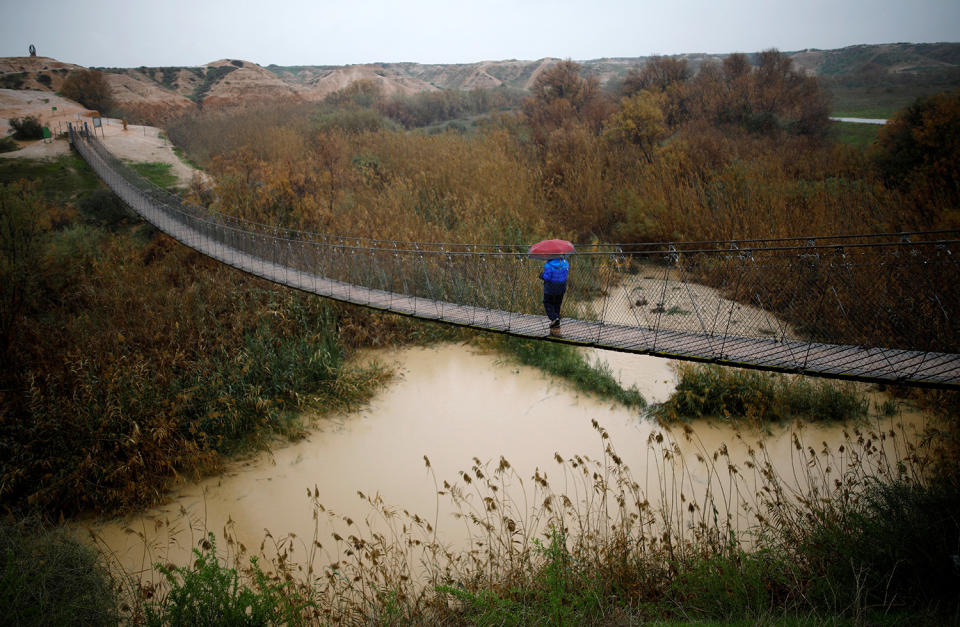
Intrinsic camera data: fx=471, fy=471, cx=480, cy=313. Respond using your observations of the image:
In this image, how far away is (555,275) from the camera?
4.38m

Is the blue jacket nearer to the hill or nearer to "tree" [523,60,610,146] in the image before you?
the hill

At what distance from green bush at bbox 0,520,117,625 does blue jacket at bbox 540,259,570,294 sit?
149 inches

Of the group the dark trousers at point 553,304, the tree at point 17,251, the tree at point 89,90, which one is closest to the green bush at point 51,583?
the dark trousers at point 553,304

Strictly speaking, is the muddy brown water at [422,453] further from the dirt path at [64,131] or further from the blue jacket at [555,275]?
the dirt path at [64,131]

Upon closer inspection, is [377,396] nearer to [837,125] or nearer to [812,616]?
[812,616]

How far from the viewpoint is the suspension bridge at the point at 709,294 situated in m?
3.50

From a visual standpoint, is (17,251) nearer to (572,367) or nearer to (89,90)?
(572,367)

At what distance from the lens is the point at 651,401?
240 inches

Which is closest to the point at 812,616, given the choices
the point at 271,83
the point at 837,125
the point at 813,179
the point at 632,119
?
the point at 813,179

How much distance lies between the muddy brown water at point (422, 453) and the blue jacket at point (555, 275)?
164 centimetres

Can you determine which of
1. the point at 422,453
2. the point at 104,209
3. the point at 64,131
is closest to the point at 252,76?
the point at 64,131

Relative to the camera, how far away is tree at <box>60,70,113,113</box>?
16.5m

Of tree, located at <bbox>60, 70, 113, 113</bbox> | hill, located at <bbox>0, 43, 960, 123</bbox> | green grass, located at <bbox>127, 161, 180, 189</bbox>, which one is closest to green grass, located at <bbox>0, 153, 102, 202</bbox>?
green grass, located at <bbox>127, 161, 180, 189</bbox>

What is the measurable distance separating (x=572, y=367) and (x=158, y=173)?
11.8 metres
